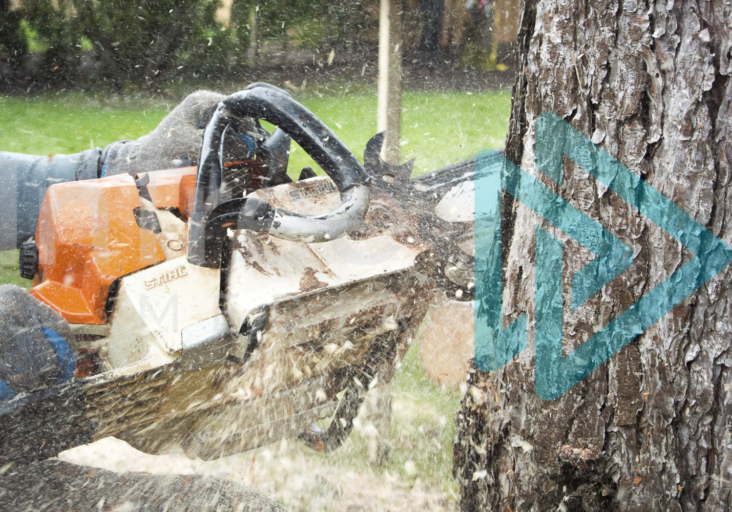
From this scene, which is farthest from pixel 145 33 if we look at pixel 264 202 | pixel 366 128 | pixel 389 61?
pixel 264 202

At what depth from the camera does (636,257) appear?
102 cm

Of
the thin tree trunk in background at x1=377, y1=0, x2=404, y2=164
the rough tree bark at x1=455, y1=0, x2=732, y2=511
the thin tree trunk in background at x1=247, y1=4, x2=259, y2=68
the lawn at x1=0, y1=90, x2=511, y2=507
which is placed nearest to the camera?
the rough tree bark at x1=455, y1=0, x2=732, y2=511

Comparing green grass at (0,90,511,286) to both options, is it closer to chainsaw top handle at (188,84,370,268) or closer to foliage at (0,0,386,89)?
foliage at (0,0,386,89)

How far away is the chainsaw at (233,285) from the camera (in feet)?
4.76

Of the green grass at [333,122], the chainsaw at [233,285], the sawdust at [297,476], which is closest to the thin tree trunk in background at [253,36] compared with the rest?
the green grass at [333,122]

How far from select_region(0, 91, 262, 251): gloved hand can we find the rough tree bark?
121 centimetres

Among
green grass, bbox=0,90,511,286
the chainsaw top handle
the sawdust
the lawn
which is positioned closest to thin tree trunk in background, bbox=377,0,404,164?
the lawn

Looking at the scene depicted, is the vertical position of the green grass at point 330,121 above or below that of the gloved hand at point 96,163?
below

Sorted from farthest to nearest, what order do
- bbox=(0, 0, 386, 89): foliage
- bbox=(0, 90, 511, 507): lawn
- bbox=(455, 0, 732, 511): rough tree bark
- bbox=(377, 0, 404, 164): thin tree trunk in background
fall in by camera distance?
bbox=(0, 0, 386, 89): foliage
bbox=(377, 0, 404, 164): thin tree trunk in background
bbox=(0, 90, 511, 507): lawn
bbox=(455, 0, 732, 511): rough tree bark

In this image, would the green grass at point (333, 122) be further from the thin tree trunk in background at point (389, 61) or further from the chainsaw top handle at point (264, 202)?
the chainsaw top handle at point (264, 202)

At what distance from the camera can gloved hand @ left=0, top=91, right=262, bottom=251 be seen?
6.40ft

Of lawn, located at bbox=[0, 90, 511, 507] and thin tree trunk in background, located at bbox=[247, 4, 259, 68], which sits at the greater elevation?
thin tree trunk in background, located at bbox=[247, 4, 259, 68]

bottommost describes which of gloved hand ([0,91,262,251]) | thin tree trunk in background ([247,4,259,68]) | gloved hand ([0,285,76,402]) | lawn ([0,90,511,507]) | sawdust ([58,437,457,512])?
sawdust ([58,437,457,512])

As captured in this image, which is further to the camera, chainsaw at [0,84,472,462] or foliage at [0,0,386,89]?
foliage at [0,0,386,89]
